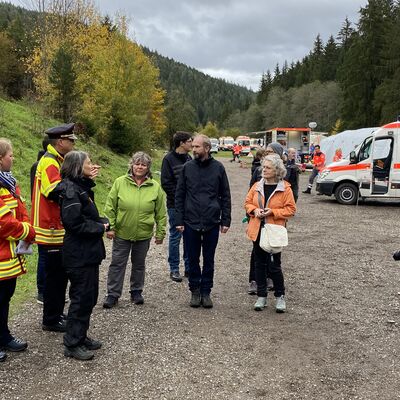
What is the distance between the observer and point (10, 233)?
3945 millimetres

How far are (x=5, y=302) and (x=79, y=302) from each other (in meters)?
0.67

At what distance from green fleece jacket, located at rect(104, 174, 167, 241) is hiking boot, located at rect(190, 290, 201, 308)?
3.14 ft

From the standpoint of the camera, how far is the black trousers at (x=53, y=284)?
4.62 m

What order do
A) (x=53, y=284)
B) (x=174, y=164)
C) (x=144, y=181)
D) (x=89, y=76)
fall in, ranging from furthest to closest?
(x=89, y=76) → (x=174, y=164) → (x=144, y=181) → (x=53, y=284)

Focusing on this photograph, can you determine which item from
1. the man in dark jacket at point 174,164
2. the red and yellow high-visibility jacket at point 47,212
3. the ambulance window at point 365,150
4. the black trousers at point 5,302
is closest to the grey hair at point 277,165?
the man in dark jacket at point 174,164

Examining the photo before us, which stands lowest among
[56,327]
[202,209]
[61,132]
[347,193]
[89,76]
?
[56,327]

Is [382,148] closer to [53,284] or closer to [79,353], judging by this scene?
[53,284]

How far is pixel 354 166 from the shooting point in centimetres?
1606

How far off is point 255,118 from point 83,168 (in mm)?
103246

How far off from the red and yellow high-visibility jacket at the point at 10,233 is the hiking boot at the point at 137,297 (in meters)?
1.87

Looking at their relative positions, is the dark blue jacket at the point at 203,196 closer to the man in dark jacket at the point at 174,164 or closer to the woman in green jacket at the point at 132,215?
the woman in green jacket at the point at 132,215

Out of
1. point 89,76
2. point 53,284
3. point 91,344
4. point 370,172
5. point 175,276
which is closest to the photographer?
point 91,344

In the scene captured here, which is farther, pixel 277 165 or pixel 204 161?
pixel 204 161

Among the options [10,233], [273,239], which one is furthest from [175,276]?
[10,233]
